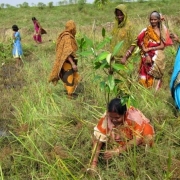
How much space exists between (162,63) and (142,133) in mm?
1959

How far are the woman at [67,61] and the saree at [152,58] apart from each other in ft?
3.00

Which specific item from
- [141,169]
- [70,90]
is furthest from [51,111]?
[141,169]

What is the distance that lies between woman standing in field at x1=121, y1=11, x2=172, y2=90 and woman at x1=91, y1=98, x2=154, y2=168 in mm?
1633

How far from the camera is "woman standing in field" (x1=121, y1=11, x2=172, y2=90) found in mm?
4156

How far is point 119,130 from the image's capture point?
99.3 inches

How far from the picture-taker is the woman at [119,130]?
8.15 ft

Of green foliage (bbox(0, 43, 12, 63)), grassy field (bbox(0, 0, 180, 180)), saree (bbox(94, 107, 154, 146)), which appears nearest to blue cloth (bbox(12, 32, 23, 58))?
green foliage (bbox(0, 43, 12, 63))

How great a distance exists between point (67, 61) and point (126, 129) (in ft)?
7.45

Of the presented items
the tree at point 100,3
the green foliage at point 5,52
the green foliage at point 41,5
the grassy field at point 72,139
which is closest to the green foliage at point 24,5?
the green foliage at point 41,5

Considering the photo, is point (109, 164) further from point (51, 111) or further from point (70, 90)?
point (70, 90)

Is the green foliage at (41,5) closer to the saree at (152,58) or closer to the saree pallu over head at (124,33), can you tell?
the saree pallu over head at (124,33)

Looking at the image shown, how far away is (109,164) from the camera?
2.57 meters

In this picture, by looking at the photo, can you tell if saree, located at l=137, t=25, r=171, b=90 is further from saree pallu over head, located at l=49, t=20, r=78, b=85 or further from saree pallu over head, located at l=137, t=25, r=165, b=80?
saree pallu over head, located at l=49, t=20, r=78, b=85

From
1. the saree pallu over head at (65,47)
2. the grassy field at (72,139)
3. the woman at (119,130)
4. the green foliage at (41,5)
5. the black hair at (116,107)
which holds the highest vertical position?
the green foliage at (41,5)
